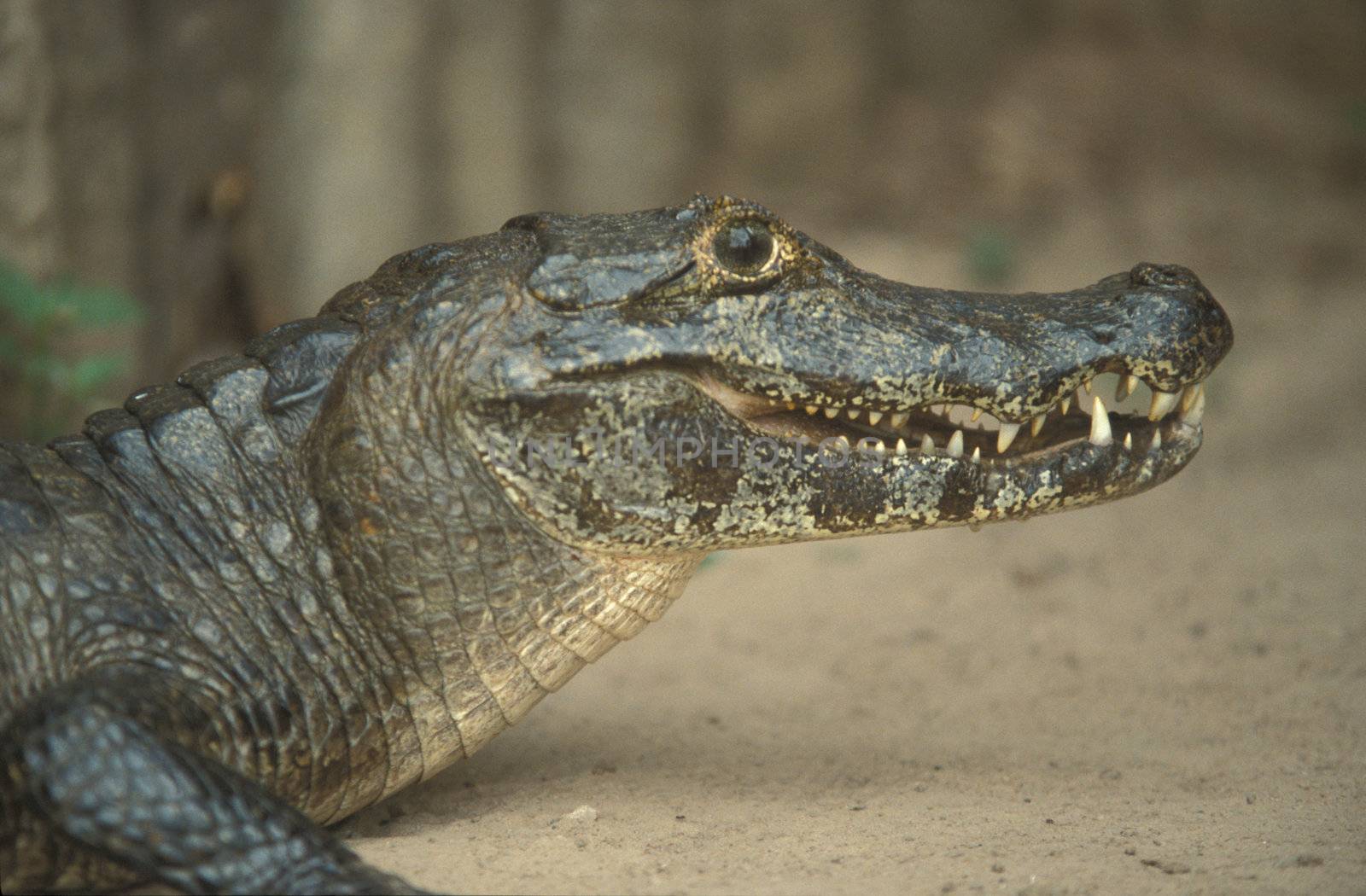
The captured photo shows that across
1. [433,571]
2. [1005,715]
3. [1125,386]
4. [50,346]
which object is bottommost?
[1005,715]

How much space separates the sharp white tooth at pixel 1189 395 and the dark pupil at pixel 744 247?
43.9 inches

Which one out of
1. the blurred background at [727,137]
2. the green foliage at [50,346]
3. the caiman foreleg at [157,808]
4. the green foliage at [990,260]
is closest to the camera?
the caiman foreleg at [157,808]

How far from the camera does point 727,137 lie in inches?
319

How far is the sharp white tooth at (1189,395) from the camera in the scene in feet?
11.0

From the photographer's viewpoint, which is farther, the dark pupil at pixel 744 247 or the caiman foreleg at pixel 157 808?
the dark pupil at pixel 744 247

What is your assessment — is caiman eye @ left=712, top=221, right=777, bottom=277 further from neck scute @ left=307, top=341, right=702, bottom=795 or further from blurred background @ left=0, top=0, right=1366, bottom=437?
blurred background @ left=0, top=0, right=1366, bottom=437

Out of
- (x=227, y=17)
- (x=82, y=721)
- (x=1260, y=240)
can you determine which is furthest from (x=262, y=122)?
(x=1260, y=240)

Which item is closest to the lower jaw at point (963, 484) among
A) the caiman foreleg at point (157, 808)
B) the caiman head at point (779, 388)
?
the caiman head at point (779, 388)

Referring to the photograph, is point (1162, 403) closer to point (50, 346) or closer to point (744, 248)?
point (744, 248)

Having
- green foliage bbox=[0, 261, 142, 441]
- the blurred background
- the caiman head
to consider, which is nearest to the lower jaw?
the caiman head

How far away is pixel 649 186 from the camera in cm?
792

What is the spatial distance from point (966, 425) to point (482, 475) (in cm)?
123

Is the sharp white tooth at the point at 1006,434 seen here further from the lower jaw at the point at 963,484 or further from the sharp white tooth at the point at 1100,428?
the sharp white tooth at the point at 1100,428

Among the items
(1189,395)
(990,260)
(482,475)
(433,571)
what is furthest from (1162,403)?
(990,260)
